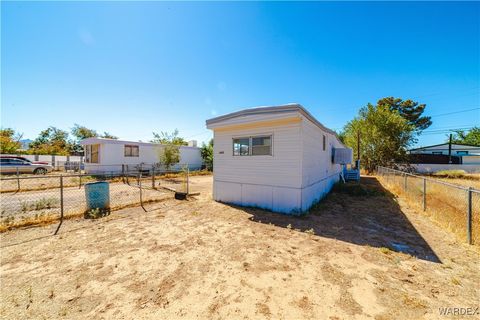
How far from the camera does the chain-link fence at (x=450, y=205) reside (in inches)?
162

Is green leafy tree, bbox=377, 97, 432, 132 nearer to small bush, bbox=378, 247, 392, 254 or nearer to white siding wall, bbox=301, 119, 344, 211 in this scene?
white siding wall, bbox=301, 119, 344, 211

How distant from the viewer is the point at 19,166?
1442 centimetres

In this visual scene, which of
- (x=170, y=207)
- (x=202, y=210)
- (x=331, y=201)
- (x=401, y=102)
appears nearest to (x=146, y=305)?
(x=202, y=210)

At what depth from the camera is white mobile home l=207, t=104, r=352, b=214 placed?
616 centimetres

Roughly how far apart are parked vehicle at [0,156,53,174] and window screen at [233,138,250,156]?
16.2 m

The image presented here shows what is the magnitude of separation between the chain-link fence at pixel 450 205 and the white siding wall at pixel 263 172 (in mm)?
3670

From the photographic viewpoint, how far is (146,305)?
7.97 feet

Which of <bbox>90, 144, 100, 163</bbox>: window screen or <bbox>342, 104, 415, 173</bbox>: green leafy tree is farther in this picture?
<bbox>342, 104, 415, 173</bbox>: green leafy tree

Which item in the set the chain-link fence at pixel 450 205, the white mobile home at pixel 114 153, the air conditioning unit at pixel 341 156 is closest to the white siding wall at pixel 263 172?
the chain-link fence at pixel 450 205

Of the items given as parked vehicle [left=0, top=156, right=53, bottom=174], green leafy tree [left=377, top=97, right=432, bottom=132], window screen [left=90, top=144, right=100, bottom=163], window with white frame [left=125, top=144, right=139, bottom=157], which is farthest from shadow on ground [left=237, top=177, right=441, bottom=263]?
green leafy tree [left=377, top=97, right=432, bottom=132]

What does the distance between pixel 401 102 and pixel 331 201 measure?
33.2 m

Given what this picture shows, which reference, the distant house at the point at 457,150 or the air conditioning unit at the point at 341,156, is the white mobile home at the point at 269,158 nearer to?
the air conditioning unit at the point at 341,156

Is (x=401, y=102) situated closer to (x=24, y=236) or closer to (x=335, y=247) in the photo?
(x=335, y=247)

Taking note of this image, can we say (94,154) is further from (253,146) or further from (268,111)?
(268,111)
